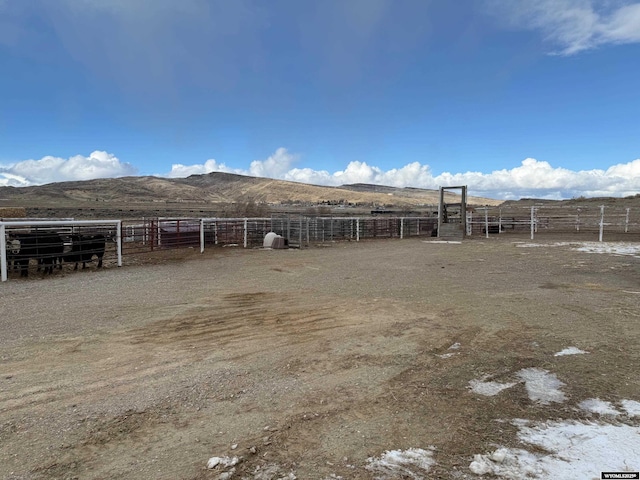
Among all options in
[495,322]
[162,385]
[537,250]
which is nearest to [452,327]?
[495,322]

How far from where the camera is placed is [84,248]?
12.1 metres

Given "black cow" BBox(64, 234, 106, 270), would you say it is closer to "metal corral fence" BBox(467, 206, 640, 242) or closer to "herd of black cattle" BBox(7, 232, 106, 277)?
"herd of black cattle" BBox(7, 232, 106, 277)

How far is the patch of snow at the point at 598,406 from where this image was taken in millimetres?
3162

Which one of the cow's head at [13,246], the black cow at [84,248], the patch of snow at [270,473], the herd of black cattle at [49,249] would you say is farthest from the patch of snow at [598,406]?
the cow's head at [13,246]

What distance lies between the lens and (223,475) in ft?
7.97

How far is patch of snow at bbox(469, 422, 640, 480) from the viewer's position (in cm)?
244

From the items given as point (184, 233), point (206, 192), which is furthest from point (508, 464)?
point (206, 192)

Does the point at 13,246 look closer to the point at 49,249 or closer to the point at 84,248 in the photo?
the point at 49,249

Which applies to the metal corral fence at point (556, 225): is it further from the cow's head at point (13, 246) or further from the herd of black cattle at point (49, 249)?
the cow's head at point (13, 246)

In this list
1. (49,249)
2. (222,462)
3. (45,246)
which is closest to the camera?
(222,462)

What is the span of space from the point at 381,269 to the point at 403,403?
26.3ft

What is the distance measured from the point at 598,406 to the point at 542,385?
470 mm

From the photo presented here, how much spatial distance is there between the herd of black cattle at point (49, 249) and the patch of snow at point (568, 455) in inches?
423

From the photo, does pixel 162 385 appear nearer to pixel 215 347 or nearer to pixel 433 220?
pixel 215 347
